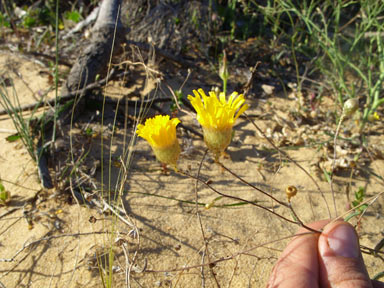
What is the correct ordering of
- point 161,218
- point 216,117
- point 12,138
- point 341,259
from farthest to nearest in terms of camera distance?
point 12,138
point 161,218
point 216,117
point 341,259

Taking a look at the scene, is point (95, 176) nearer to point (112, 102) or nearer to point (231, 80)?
point (112, 102)

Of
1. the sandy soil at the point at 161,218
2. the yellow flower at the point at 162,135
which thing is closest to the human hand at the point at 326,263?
the sandy soil at the point at 161,218

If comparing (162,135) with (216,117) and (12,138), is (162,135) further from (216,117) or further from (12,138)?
(12,138)

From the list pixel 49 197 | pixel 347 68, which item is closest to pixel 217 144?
pixel 49 197

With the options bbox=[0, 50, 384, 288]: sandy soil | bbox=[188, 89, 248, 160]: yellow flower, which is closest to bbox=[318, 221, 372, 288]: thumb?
bbox=[0, 50, 384, 288]: sandy soil

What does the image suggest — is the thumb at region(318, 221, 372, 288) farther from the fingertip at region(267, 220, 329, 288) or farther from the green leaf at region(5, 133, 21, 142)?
the green leaf at region(5, 133, 21, 142)

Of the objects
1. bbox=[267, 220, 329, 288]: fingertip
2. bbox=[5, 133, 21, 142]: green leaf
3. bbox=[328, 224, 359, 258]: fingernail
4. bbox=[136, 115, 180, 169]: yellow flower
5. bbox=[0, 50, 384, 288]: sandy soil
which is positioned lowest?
bbox=[0, 50, 384, 288]: sandy soil

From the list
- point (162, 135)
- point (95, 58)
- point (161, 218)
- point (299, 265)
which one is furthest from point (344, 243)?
point (95, 58)
